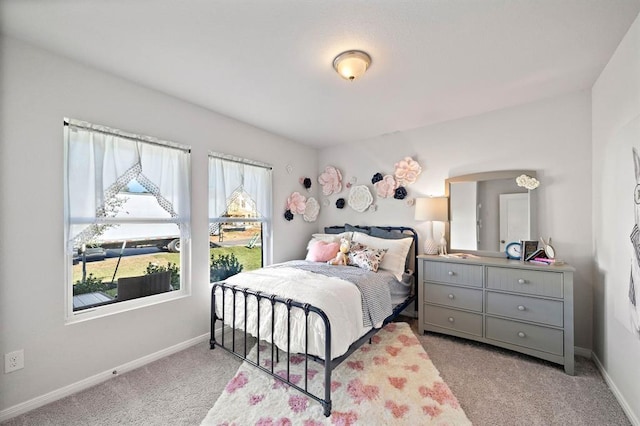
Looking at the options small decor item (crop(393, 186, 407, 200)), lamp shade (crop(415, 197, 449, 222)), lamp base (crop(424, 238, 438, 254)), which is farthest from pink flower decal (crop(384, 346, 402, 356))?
small decor item (crop(393, 186, 407, 200))

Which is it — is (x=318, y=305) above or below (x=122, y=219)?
below

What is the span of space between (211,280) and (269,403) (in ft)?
5.13

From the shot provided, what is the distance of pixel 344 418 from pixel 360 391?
0.30m

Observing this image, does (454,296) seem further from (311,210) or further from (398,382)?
(311,210)

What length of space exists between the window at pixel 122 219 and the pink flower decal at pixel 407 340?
2.35 meters

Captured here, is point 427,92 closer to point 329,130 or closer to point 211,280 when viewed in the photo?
point 329,130

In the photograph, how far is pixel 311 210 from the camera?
4305 millimetres

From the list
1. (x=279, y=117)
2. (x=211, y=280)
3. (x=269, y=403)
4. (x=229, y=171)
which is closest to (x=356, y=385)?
(x=269, y=403)

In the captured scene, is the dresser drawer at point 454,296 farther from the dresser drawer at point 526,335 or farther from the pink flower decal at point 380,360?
the pink flower decal at point 380,360

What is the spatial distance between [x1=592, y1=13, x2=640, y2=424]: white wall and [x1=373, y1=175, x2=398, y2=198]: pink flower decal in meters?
1.96

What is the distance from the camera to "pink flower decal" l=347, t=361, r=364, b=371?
7.46ft

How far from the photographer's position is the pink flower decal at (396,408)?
174cm

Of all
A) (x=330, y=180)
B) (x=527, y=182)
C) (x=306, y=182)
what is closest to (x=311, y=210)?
(x=306, y=182)

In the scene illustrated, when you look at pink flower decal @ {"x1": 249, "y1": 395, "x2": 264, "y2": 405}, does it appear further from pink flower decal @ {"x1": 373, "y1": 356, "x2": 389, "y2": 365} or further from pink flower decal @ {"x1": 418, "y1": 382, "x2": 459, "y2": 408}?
pink flower decal @ {"x1": 418, "y1": 382, "x2": 459, "y2": 408}
